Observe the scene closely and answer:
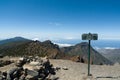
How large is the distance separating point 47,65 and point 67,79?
317 centimetres

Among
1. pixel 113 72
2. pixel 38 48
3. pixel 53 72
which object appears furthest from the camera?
pixel 38 48

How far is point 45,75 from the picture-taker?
2133 cm

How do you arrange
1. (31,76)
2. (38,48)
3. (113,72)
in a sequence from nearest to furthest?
(31,76), (113,72), (38,48)

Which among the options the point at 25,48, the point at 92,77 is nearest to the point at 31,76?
the point at 92,77

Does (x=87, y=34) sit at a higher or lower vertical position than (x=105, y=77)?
higher

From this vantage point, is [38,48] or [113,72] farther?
[38,48]

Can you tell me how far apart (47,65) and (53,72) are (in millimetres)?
1004

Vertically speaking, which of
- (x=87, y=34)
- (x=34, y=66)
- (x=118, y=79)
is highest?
(x=87, y=34)

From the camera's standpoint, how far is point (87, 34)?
2175cm

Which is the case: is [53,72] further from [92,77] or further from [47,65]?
[92,77]

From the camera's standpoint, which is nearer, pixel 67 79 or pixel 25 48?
pixel 67 79

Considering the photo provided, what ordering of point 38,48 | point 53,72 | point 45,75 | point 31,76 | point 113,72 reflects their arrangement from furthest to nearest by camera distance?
point 38,48 < point 113,72 < point 53,72 < point 45,75 < point 31,76

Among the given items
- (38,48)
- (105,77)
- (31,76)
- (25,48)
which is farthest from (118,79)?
(25,48)

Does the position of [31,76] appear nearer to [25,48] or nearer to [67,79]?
[67,79]
